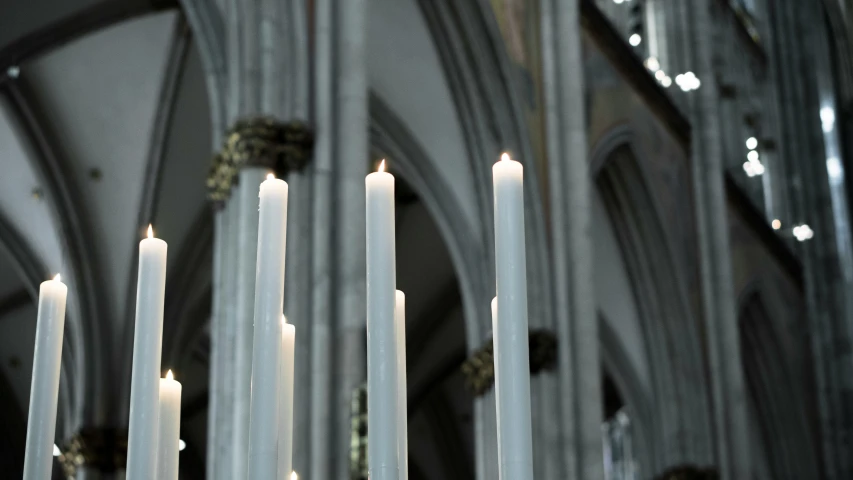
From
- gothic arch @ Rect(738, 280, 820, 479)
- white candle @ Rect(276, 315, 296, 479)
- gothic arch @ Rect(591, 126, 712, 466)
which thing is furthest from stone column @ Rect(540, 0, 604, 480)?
white candle @ Rect(276, 315, 296, 479)

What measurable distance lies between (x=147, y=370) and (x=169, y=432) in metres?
0.20

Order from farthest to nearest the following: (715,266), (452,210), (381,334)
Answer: (715,266), (452,210), (381,334)

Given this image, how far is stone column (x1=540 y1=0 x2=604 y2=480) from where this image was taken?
9.45m

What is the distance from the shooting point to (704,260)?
13.0 metres

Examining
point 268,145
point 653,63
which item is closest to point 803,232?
point 653,63

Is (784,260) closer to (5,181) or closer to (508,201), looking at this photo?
(5,181)

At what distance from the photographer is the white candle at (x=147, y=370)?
175 cm

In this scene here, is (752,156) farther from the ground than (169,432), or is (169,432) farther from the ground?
(752,156)

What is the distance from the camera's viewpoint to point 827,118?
691 inches

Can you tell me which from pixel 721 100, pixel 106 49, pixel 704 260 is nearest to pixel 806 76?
pixel 721 100

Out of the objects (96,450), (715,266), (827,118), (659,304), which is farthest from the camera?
(827,118)

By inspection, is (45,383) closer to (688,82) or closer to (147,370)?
(147,370)

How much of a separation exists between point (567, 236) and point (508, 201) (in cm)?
817

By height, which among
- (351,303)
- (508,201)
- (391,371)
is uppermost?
(351,303)
